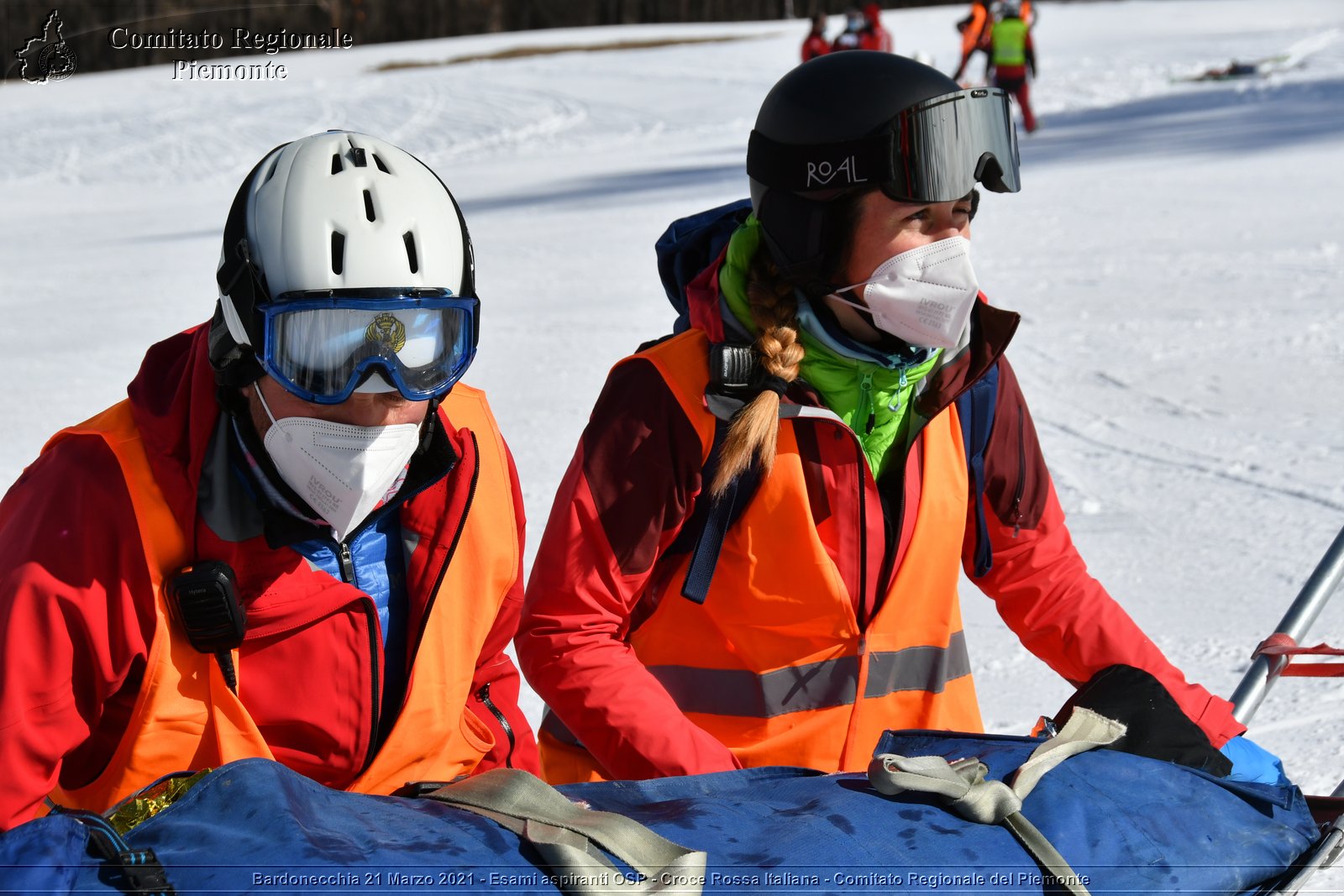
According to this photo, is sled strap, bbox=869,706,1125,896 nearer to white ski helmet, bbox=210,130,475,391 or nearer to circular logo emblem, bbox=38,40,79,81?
white ski helmet, bbox=210,130,475,391

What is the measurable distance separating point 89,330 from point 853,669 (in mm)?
6988

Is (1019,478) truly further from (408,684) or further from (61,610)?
(61,610)

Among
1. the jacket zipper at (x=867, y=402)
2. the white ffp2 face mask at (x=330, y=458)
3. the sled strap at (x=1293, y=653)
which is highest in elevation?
the white ffp2 face mask at (x=330, y=458)

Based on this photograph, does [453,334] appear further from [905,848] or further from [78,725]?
[905,848]

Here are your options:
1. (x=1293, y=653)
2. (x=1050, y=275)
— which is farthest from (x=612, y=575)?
(x=1050, y=275)

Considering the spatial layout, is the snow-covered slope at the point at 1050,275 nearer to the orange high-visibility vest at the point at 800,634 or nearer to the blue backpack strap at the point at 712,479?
the orange high-visibility vest at the point at 800,634

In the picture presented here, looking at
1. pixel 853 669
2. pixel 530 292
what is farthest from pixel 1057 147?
pixel 853 669

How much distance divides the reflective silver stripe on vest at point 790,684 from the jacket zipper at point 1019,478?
0.31 meters

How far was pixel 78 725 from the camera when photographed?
2.07 m

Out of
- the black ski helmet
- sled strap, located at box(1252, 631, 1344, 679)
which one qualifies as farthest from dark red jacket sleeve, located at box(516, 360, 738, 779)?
sled strap, located at box(1252, 631, 1344, 679)

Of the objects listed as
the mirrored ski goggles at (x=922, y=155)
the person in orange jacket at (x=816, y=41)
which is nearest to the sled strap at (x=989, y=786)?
the mirrored ski goggles at (x=922, y=155)

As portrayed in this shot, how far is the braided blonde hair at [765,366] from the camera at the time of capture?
247cm

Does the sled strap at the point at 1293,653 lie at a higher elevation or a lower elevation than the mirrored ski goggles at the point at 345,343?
lower

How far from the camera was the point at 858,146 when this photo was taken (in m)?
2.57
